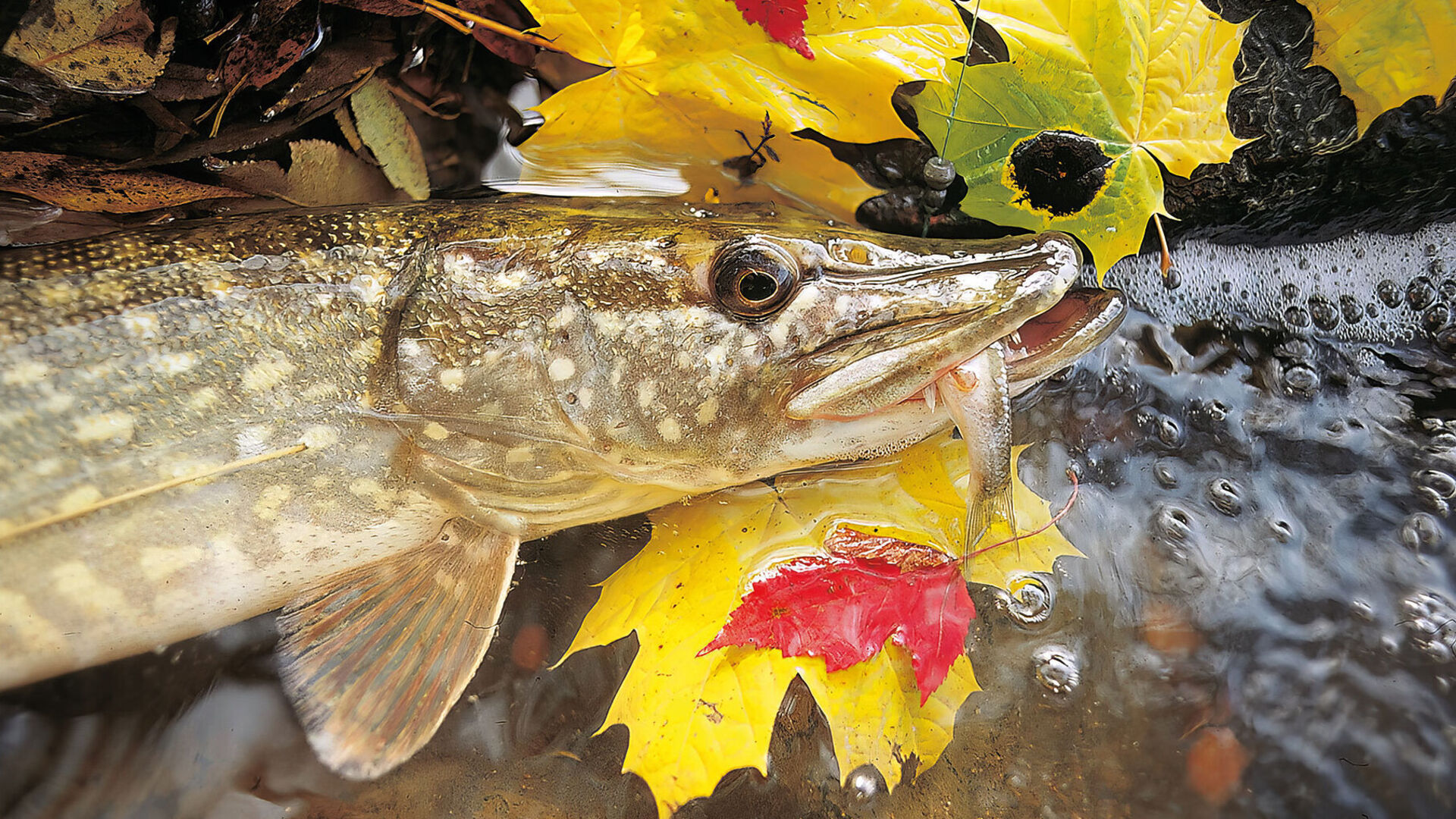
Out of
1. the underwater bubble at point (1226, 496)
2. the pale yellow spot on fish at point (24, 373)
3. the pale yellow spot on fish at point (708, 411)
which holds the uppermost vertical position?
the pale yellow spot on fish at point (708, 411)

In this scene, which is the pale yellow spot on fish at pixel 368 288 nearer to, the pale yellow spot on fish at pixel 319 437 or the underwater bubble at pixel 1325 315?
the pale yellow spot on fish at pixel 319 437

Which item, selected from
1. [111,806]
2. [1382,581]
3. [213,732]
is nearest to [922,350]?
[1382,581]

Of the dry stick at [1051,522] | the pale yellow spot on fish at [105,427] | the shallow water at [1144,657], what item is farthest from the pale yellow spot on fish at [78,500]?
the dry stick at [1051,522]

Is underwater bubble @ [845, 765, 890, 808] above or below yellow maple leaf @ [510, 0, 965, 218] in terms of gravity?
below

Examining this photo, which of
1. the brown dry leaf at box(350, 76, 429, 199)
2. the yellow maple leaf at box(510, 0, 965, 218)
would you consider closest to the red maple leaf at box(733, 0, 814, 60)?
the yellow maple leaf at box(510, 0, 965, 218)

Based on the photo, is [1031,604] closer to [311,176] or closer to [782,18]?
[782,18]

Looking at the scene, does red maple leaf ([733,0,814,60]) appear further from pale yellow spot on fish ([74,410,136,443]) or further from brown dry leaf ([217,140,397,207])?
pale yellow spot on fish ([74,410,136,443])

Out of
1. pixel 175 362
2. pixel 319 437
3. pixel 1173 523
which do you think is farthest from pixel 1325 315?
pixel 175 362
